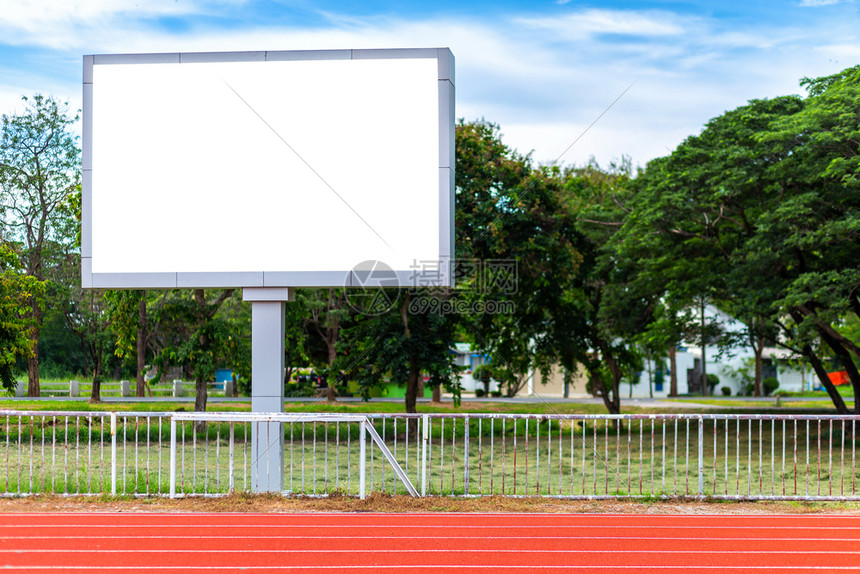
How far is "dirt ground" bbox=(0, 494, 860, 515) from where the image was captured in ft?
34.5

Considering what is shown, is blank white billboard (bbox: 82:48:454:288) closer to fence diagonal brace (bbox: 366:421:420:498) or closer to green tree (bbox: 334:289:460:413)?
fence diagonal brace (bbox: 366:421:420:498)

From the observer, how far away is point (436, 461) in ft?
59.4

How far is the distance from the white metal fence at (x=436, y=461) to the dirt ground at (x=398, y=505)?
0.85 feet

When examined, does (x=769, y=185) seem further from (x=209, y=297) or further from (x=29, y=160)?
(x=29, y=160)

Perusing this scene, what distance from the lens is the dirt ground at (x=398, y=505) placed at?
34.5 feet

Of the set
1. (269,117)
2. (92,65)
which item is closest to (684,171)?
(269,117)

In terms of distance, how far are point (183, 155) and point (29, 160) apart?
24761 mm

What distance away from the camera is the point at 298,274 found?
39.0 feet
